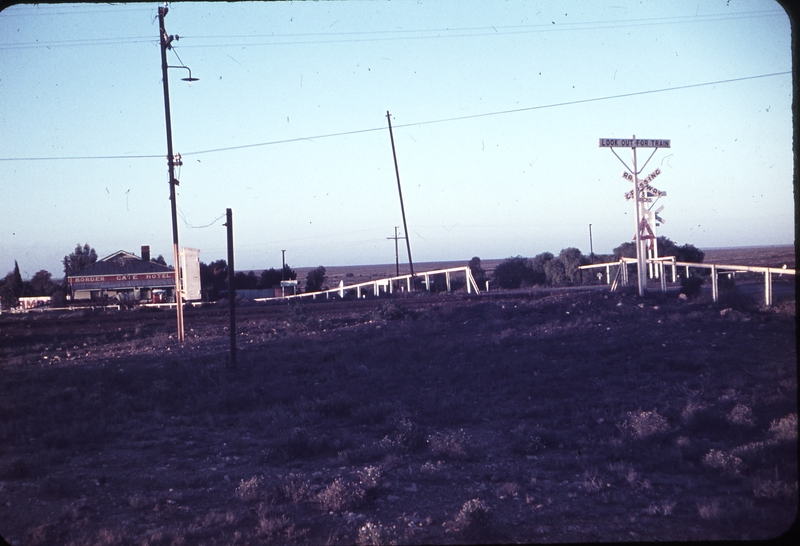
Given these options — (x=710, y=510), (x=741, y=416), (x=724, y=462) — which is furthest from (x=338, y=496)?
(x=741, y=416)

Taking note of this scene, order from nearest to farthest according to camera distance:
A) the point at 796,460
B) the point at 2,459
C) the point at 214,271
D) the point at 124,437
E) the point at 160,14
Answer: the point at 796,460
the point at 2,459
the point at 124,437
the point at 160,14
the point at 214,271

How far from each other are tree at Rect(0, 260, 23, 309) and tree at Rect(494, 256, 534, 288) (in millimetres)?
37468

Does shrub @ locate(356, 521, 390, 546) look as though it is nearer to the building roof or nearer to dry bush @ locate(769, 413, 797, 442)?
dry bush @ locate(769, 413, 797, 442)

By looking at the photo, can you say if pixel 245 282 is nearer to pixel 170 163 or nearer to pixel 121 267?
pixel 121 267

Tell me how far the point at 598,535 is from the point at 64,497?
225 inches

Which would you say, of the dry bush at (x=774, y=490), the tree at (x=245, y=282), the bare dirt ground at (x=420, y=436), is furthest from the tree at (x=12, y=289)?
the dry bush at (x=774, y=490)

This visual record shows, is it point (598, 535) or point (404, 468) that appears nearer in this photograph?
point (598, 535)

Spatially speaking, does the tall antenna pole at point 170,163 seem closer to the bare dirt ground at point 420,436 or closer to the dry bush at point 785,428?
the bare dirt ground at point 420,436

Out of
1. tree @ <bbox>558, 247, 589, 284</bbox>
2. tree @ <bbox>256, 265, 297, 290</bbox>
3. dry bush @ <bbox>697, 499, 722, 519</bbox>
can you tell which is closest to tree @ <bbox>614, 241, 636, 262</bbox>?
tree @ <bbox>558, 247, 589, 284</bbox>

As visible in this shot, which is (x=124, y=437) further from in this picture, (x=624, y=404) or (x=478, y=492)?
(x=624, y=404)

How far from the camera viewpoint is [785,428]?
7238 millimetres

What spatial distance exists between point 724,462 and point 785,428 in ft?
4.16

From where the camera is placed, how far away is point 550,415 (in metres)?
9.33

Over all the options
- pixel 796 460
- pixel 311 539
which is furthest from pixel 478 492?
pixel 796 460
